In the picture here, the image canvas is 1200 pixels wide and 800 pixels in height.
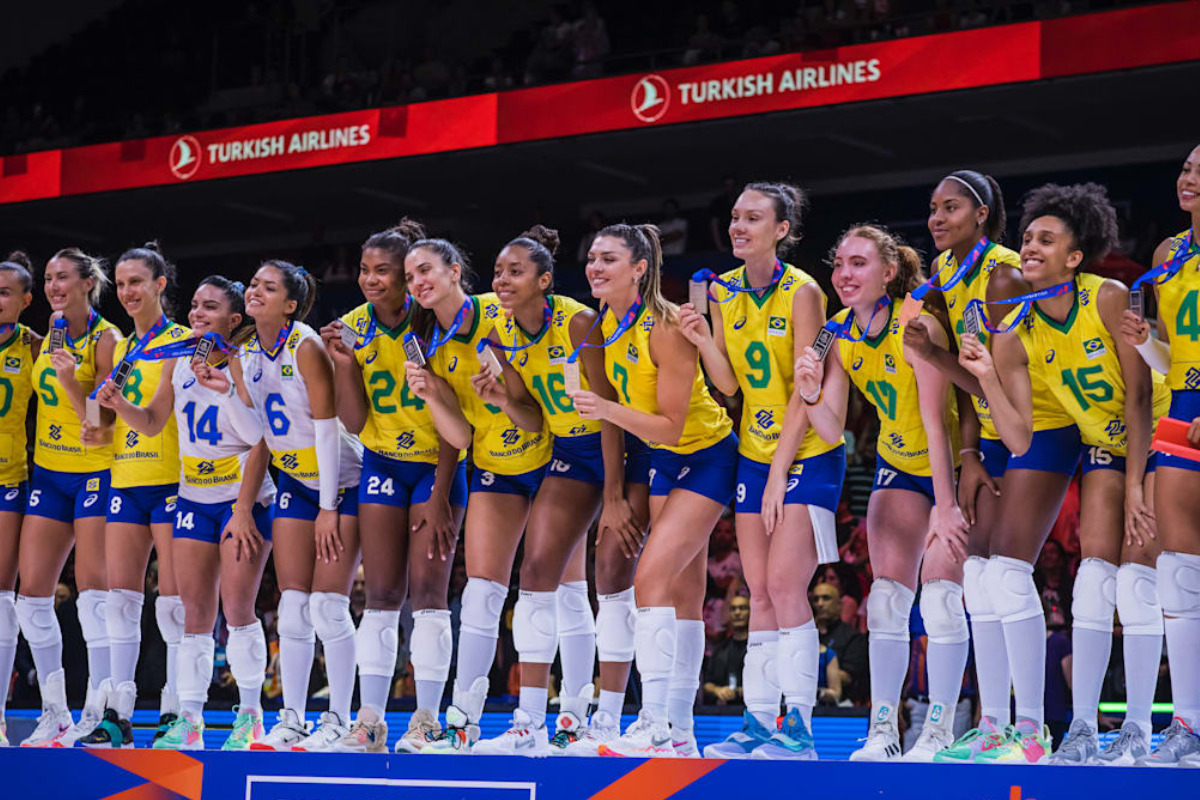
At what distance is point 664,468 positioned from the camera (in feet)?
17.4

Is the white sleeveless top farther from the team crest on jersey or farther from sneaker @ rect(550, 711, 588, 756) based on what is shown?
the team crest on jersey

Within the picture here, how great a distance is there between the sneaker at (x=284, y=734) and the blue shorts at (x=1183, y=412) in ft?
11.1

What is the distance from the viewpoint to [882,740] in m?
4.69

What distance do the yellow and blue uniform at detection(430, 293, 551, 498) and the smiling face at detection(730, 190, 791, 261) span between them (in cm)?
107

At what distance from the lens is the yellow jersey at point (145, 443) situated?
6328mm

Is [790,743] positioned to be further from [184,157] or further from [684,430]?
[184,157]

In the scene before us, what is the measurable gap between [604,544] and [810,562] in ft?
2.67

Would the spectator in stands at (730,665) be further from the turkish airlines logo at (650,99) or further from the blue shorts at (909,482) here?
the turkish airlines logo at (650,99)

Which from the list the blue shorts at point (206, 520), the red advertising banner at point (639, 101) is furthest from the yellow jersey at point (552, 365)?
the red advertising banner at point (639, 101)

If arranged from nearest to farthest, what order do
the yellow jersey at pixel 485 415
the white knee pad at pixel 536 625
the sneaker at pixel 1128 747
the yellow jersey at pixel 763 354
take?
the sneaker at pixel 1128 747 < the yellow jersey at pixel 763 354 < the white knee pad at pixel 536 625 < the yellow jersey at pixel 485 415

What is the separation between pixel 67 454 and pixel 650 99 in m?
6.33

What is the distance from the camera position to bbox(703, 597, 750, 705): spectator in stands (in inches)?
328

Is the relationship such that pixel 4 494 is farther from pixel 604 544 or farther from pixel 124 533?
pixel 604 544

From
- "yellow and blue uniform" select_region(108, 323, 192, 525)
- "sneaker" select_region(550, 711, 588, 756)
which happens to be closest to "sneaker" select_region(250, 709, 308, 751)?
"sneaker" select_region(550, 711, 588, 756)
